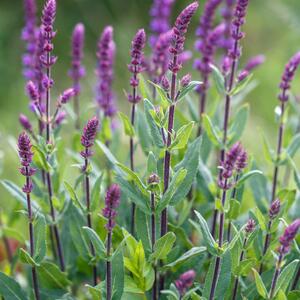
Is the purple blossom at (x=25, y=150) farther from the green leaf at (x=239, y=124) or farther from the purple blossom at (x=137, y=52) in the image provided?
the green leaf at (x=239, y=124)

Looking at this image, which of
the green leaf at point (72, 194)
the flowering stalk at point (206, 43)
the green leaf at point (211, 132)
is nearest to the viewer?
the green leaf at point (72, 194)

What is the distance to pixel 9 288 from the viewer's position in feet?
5.00

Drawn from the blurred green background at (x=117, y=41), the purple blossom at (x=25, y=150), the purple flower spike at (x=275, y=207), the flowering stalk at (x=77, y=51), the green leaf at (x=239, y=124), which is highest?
the blurred green background at (x=117, y=41)

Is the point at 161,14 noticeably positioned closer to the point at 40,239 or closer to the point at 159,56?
the point at 159,56

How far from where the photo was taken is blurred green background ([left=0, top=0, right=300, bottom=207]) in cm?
445

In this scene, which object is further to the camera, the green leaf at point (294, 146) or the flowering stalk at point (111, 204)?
the green leaf at point (294, 146)

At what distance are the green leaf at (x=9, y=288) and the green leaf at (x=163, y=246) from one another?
15.0 inches

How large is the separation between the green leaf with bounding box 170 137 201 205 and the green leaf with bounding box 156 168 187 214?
0.23ft

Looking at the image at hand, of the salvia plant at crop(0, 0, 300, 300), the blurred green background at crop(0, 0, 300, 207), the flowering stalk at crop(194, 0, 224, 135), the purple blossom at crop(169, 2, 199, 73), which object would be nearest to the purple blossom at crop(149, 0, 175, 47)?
the salvia plant at crop(0, 0, 300, 300)

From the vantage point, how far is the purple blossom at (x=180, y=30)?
3.89 ft

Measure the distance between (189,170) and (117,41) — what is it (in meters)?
3.92

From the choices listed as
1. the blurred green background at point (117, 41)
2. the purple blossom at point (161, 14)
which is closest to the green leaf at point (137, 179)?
the purple blossom at point (161, 14)

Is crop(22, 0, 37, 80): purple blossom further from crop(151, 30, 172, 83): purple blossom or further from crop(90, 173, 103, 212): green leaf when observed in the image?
crop(90, 173, 103, 212): green leaf

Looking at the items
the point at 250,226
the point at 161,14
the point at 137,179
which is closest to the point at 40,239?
the point at 137,179
